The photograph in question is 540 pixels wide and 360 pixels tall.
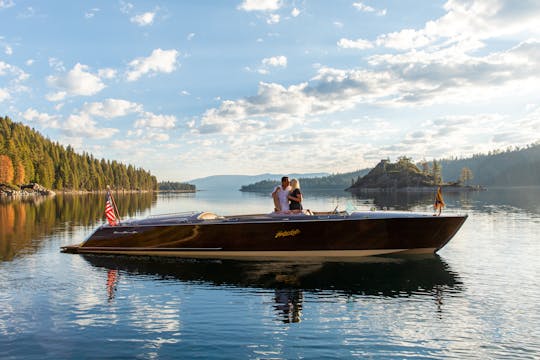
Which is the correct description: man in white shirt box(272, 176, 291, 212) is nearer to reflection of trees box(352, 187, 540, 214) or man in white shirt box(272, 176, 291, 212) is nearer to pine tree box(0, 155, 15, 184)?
reflection of trees box(352, 187, 540, 214)

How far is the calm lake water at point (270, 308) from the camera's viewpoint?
23.9 feet

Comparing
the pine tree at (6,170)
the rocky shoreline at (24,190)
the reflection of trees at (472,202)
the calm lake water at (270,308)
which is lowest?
the calm lake water at (270,308)

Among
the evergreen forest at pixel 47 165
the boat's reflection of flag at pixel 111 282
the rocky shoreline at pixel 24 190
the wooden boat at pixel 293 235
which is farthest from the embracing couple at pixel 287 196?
the evergreen forest at pixel 47 165

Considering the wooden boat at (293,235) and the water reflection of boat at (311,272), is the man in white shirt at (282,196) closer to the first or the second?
the wooden boat at (293,235)

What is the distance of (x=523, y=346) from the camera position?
23.6 ft

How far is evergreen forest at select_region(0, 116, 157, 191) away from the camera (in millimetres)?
111562

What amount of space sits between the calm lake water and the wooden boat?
0.74 m

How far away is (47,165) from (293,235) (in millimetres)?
131097

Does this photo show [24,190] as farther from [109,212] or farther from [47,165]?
[109,212]

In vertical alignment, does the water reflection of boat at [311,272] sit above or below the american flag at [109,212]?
below

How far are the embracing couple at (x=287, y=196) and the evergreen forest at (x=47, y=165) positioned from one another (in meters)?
111

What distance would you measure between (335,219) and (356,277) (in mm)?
2734

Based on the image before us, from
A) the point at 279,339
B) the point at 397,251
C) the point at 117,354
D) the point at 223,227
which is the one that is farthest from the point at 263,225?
Answer: the point at 117,354

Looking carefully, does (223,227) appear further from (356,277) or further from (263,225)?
(356,277)
